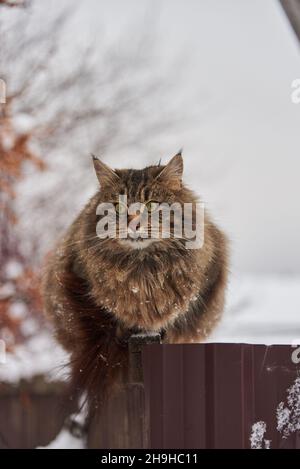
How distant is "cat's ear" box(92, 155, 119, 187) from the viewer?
2.26 m

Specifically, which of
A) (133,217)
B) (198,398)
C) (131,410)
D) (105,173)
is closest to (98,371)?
(131,410)

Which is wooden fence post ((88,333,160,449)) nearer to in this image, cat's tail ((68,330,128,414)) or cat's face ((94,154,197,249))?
cat's tail ((68,330,128,414))

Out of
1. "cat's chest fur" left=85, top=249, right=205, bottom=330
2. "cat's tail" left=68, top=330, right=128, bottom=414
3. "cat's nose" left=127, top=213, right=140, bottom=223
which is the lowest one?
"cat's tail" left=68, top=330, right=128, bottom=414

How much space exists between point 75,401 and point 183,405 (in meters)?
0.47

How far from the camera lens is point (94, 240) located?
2295mm

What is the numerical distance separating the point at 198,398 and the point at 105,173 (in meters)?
0.79

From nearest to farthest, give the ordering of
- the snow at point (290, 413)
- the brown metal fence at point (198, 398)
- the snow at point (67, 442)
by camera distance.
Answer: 1. the brown metal fence at point (198, 398)
2. the snow at point (290, 413)
3. the snow at point (67, 442)

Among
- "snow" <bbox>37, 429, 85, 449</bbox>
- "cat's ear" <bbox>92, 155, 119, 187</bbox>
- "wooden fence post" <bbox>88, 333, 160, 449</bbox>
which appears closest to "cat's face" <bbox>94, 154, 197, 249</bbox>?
"cat's ear" <bbox>92, 155, 119, 187</bbox>

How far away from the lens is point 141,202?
215 cm

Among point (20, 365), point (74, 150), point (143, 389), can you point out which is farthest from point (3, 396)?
point (143, 389)

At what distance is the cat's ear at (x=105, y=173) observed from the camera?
2262 mm

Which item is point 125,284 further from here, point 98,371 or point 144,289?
point 98,371

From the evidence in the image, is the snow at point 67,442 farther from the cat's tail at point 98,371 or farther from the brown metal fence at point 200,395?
the brown metal fence at point 200,395

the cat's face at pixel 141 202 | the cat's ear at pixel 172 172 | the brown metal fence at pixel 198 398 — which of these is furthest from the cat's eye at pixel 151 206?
the brown metal fence at pixel 198 398
